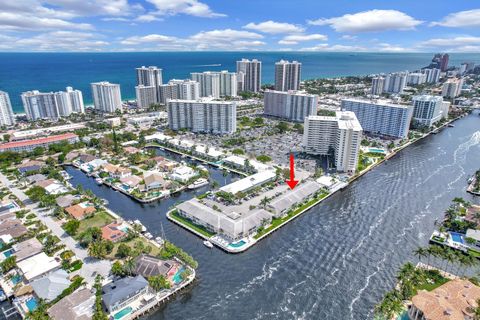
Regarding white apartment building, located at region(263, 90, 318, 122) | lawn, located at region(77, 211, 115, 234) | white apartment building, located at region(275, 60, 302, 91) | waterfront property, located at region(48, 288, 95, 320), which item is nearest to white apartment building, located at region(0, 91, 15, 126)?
lawn, located at region(77, 211, 115, 234)

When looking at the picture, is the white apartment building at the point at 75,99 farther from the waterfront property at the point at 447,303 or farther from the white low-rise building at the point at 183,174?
the waterfront property at the point at 447,303

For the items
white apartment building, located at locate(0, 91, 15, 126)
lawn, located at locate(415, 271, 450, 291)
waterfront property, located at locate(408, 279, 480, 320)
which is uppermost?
white apartment building, located at locate(0, 91, 15, 126)

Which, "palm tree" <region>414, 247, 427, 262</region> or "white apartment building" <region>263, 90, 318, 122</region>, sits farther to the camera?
"white apartment building" <region>263, 90, 318, 122</region>

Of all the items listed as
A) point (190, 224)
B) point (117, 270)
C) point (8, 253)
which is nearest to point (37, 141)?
point (8, 253)

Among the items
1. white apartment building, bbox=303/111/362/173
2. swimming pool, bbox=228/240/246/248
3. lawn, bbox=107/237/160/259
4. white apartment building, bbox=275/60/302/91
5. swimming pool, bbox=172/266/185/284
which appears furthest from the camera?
white apartment building, bbox=275/60/302/91

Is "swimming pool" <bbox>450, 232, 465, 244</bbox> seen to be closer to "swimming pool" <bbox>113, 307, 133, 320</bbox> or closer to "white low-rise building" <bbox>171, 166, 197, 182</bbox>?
"swimming pool" <bbox>113, 307, 133, 320</bbox>

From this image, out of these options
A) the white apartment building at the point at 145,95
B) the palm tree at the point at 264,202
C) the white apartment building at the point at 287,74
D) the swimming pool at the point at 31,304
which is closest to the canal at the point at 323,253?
the palm tree at the point at 264,202

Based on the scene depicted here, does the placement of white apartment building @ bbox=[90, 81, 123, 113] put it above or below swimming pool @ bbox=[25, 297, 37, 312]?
above
